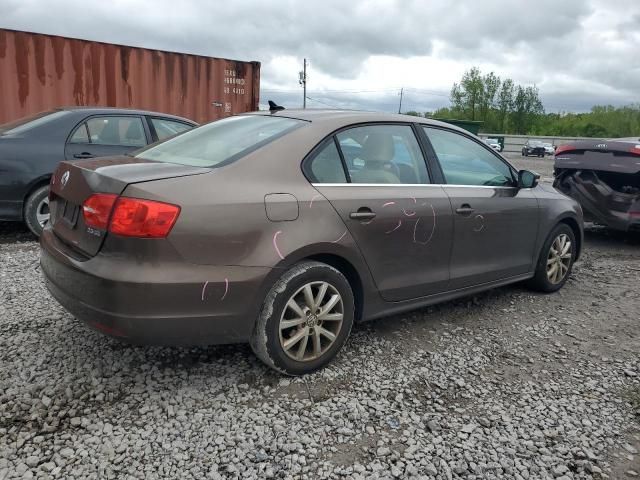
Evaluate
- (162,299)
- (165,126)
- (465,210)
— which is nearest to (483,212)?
(465,210)

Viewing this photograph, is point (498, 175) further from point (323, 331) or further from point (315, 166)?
point (323, 331)

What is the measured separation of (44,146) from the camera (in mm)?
5504

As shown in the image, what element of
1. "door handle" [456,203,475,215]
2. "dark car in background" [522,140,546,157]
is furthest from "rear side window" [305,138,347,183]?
"dark car in background" [522,140,546,157]

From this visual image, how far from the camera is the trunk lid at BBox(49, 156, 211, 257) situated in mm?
2580

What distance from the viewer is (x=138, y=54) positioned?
8.77m

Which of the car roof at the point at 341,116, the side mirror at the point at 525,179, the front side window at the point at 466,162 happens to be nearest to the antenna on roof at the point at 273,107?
the car roof at the point at 341,116

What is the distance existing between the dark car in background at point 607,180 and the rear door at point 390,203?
3.92m

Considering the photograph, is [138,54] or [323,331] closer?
[323,331]

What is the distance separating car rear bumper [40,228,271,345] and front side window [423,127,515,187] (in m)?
1.76

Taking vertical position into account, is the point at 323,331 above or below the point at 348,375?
above

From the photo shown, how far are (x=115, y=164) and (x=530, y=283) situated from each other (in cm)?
368

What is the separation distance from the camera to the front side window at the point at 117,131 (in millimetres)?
5914

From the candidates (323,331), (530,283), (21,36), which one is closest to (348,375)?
(323,331)

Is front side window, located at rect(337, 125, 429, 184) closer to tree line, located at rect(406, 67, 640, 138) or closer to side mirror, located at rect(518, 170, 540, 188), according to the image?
side mirror, located at rect(518, 170, 540, 188)
